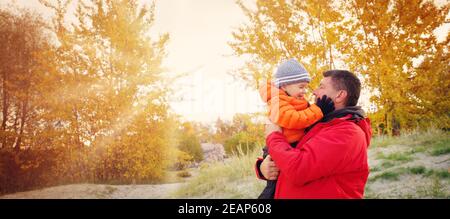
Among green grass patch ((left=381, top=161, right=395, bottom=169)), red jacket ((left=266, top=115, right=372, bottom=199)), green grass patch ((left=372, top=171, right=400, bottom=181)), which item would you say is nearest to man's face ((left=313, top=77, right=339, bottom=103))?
red jacket ((left=266, top=115, right=372, bottom=199))

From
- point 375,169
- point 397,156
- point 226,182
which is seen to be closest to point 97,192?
point 226,182

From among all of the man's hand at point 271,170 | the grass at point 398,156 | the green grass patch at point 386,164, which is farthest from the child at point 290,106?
the grass at point 398,156

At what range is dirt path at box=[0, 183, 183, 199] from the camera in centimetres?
768

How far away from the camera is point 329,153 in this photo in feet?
4.83

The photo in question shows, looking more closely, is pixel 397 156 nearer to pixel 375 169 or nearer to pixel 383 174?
pixel 375 169

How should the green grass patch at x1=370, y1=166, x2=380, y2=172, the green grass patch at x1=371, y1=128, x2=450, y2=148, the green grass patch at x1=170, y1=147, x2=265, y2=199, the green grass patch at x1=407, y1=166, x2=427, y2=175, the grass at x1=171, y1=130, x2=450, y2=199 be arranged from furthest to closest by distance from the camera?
the green grass patch at x1=371, y1=128, x2=450, y2=148
the green grass patch at x1=170, y1=147, x2=265, y2=199
the green grass patch at x1=370, y1=166, x2=380, y2=172
the green grass patch at x1=407, y1=166, x2=427, y2=175
the grass at x1=171, y1=130, x2=450, y2=199

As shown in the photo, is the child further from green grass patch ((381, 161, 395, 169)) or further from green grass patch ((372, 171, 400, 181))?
green grass patch ((381, 161, 395, 169))

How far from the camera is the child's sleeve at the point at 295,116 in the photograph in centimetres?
164

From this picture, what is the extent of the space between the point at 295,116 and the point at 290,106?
0.30 ft

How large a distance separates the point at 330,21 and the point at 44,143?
24.9ft

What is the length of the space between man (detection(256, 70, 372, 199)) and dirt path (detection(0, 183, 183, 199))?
6117 millimetres

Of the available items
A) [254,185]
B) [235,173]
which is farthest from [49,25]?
[254,185]

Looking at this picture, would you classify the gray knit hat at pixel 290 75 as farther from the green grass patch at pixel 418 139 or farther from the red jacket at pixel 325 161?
the green grass patch at pixel 418 139
